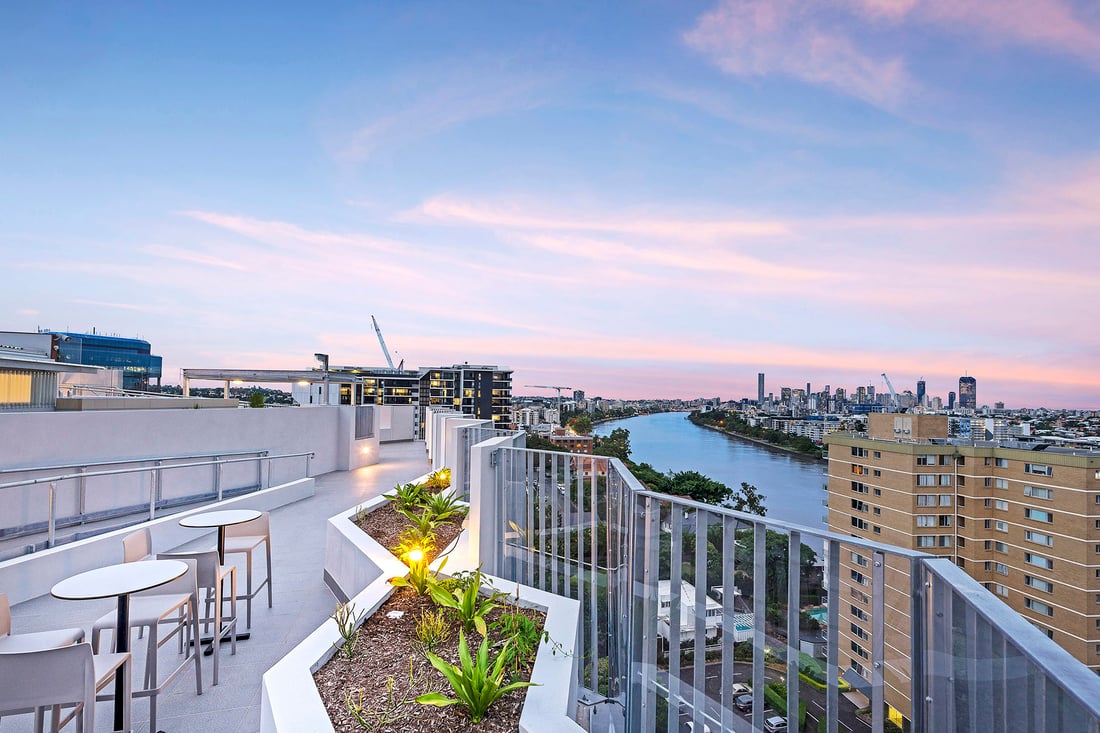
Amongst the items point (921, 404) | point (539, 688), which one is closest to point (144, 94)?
point (539, 688)

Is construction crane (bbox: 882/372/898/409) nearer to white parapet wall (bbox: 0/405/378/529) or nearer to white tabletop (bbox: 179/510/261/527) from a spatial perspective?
white parapet wall (bbox: 0/405/378/529)

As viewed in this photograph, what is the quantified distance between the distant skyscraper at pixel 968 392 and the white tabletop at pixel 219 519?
40299 mm

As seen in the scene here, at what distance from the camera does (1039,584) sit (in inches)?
613

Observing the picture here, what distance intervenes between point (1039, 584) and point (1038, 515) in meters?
2.70

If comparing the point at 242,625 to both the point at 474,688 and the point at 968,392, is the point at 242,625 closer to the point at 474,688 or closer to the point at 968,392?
the point at 474,688

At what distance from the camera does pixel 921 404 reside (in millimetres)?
33781

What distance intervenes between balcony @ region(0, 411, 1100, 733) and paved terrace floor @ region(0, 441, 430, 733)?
0.9 inches

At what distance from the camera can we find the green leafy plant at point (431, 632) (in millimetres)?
3479

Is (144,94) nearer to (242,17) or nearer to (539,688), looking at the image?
(242,17)

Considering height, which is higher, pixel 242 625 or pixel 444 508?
pixel 444 508

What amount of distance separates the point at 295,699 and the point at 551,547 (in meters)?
2.32

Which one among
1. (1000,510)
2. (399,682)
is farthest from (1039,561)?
(399,682)

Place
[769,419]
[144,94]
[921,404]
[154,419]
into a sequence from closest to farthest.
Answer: [154,419] → [144,94] → [921,404] → [769,419]

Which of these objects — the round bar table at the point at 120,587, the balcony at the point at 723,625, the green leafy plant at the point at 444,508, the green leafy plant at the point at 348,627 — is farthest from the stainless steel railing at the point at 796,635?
the green leafy plant at the point at 444,508
